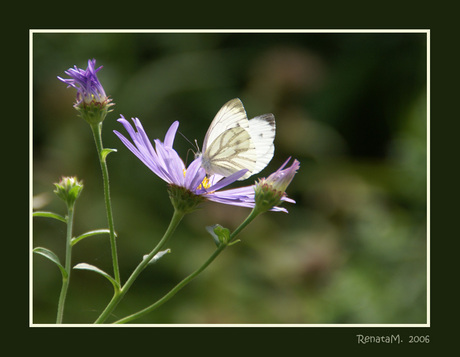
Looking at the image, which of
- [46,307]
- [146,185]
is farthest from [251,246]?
[46,307]

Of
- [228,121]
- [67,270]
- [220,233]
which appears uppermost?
[228,121]

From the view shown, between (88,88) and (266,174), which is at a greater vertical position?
(88,88)

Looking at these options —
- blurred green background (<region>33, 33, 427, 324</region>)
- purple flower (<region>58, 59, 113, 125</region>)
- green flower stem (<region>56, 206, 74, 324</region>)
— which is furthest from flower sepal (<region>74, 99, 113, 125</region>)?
blurred green background (<region>33, 33, 427, 324</region>)

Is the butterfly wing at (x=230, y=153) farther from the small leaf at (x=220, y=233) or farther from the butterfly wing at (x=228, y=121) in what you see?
the small leaf at (x=220, y=233)

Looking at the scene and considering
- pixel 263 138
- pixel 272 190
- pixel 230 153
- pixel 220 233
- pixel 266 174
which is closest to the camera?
pixel 220 233

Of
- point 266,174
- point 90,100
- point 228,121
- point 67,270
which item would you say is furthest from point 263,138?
point 266,174

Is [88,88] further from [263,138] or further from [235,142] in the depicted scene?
[263,138]
